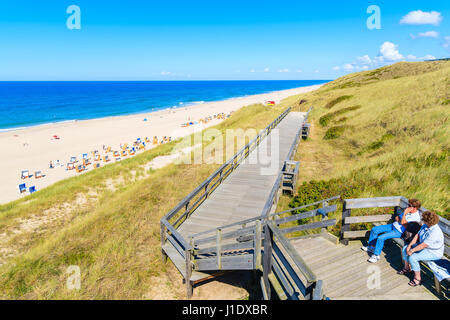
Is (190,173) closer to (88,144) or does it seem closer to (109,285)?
(109,285)

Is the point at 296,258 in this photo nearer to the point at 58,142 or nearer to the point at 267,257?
the point at 267,257

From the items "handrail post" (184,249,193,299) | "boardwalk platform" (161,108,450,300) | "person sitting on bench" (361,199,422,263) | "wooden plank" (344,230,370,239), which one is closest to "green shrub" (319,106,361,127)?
"boardwalk platform" (161,108,450,300)

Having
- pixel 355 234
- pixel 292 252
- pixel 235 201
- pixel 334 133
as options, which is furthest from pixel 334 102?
pixel 292 252

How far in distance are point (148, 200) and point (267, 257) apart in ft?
27.2

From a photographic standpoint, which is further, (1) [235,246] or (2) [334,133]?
(2) [334,133]

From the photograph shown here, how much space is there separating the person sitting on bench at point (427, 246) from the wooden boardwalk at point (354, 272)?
0.85ft

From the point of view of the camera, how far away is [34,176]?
70.3ft

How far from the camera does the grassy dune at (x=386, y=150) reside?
8688 mm

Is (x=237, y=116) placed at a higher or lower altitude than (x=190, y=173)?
higher

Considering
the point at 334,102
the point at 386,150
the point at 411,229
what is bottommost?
the point at 411,229

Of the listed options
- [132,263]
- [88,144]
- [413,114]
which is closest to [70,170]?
[88,144]

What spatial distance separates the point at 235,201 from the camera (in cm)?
944

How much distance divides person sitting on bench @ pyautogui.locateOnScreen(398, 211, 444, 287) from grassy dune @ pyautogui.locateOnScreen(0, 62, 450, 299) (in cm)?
325
